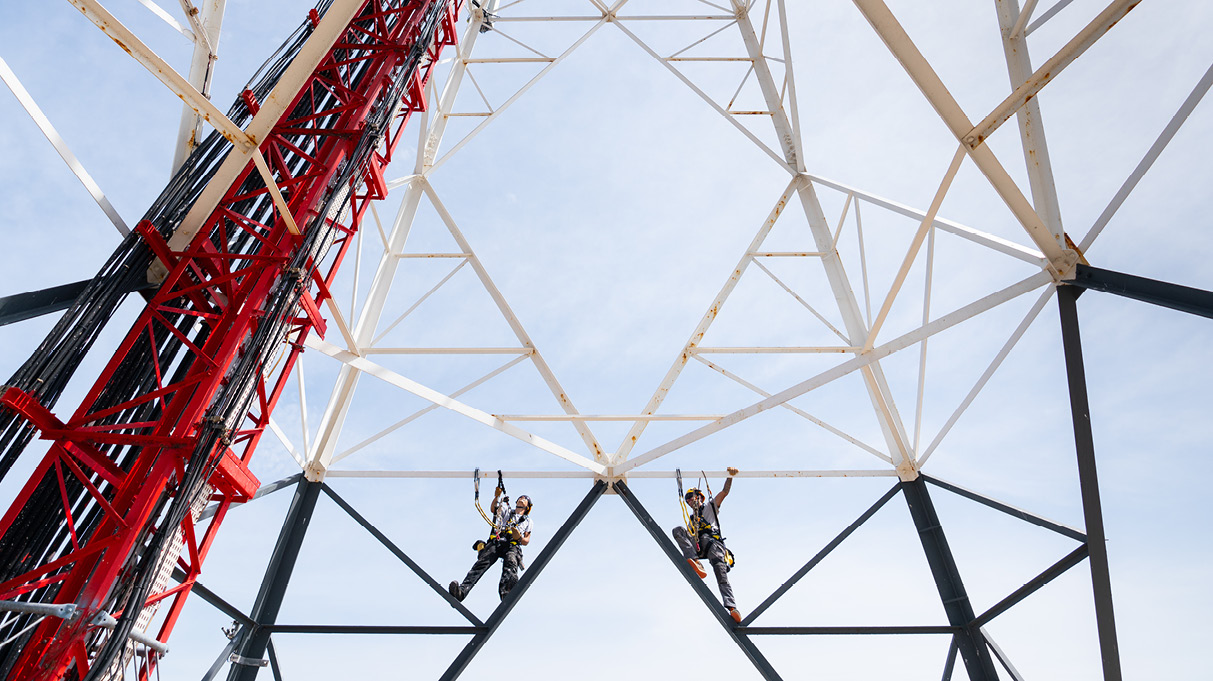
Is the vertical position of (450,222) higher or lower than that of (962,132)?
higher

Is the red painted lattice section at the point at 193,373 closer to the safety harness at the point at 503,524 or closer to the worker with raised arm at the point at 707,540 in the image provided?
the safety harness at the point at 503,524

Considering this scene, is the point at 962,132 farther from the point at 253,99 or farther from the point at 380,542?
the point at 380,542

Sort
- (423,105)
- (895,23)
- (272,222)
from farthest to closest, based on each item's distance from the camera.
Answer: (423,105) → (272,222) → (895,23)

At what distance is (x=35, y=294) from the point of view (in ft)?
25.1

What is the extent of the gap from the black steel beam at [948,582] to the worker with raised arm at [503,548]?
700 centimetres

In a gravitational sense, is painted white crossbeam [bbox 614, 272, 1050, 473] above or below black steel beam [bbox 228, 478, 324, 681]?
above

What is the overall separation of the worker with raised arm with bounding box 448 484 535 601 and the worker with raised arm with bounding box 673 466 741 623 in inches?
110

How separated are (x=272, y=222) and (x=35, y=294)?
3.09 metres

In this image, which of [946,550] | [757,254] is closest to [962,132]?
[757,254]

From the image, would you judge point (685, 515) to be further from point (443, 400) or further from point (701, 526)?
point (443, 400)

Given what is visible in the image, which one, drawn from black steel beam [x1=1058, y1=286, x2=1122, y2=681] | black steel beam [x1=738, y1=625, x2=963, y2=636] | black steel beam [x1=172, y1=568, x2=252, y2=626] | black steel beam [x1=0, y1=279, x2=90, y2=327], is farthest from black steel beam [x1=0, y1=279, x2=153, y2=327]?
black steel beam [x1=738, y1=625, x2=963, y2=636]

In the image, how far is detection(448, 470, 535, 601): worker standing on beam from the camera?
13289mm

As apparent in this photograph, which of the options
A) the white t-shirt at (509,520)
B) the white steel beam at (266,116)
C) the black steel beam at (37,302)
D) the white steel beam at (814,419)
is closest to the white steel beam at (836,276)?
the white steel beam at (814,419)

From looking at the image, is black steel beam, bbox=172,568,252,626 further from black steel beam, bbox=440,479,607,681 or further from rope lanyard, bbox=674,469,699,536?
rope lanyard, bbox=674,469,699,536
